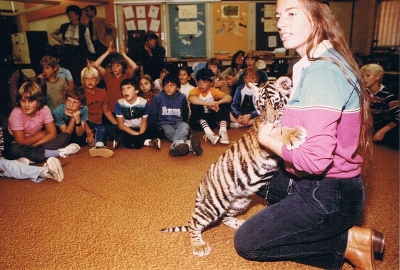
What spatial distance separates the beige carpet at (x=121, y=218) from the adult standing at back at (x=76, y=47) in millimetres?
2962

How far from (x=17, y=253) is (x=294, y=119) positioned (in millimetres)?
1951

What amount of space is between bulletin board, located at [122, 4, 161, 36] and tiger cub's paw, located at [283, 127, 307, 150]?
8.10m

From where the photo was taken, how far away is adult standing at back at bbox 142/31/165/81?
22.2ft

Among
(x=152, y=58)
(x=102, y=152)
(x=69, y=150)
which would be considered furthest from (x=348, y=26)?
(x=69, y=150)

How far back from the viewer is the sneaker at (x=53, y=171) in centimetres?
322

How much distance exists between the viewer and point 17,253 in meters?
2.10

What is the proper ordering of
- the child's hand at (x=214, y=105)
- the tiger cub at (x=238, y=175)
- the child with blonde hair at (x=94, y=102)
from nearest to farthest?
the tiger cub at (x=238, y=175), the child with blonde hair at (x=94, y=102), the child's hand at (x=214, y=105)

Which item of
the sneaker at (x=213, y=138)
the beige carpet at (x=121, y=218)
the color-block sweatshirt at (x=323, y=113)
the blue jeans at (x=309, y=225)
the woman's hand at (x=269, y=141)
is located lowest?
the beige carpet at (x=121, y=218)

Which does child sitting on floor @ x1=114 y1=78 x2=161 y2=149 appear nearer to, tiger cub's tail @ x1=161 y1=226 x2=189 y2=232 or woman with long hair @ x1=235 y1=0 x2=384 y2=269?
tiger cub's tail @ x1=161 y1=226 x2=189 y2=232

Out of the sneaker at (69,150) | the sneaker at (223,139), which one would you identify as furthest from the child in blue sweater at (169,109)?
the sneaker at (69,150)

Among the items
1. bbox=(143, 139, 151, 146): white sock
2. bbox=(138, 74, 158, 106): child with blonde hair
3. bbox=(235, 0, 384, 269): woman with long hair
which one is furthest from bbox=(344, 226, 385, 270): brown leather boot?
bbox=(138, 74, 158, 106): child with blonde hair

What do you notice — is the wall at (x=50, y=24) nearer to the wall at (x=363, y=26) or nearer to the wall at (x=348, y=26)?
the wall at (x=348, y=26)

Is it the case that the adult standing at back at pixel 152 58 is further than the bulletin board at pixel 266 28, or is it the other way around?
the bulletin board at pixel 266 28

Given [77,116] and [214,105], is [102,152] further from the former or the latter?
[214,105]
